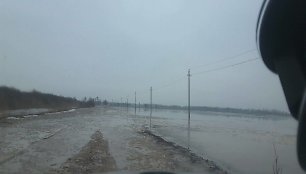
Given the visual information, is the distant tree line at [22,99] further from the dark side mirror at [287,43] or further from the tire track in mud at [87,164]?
the dark side mirror at [287,43]

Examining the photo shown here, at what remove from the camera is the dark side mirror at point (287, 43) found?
3344 millimetres

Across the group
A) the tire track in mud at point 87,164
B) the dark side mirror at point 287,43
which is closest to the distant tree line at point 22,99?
the tire track in mud at point 87,164

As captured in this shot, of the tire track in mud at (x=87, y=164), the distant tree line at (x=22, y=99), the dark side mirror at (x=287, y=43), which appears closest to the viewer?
the dark side mirror at (x=287, y=43)

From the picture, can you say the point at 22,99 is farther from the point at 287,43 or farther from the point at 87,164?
the point at 287,43

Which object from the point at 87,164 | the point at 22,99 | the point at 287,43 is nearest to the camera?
the point at 287,43

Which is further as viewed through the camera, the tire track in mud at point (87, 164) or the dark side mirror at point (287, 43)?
the tire track in mud at point (87, 164)

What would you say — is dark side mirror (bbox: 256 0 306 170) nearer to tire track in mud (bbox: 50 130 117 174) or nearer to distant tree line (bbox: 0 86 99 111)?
tire track in mud (bbox: 50 130 117 174)

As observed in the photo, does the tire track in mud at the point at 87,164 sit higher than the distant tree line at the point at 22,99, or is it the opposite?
the distant tree line at the point at 22,99

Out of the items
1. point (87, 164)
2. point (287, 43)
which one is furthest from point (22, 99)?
point (287, 43)

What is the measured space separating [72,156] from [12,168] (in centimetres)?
443

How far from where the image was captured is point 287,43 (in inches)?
139

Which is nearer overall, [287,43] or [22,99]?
[287,43]

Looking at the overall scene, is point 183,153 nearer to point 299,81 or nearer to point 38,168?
point 38,168

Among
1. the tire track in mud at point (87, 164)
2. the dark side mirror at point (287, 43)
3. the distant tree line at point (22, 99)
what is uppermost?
the distant tree line at point (22, 99)
